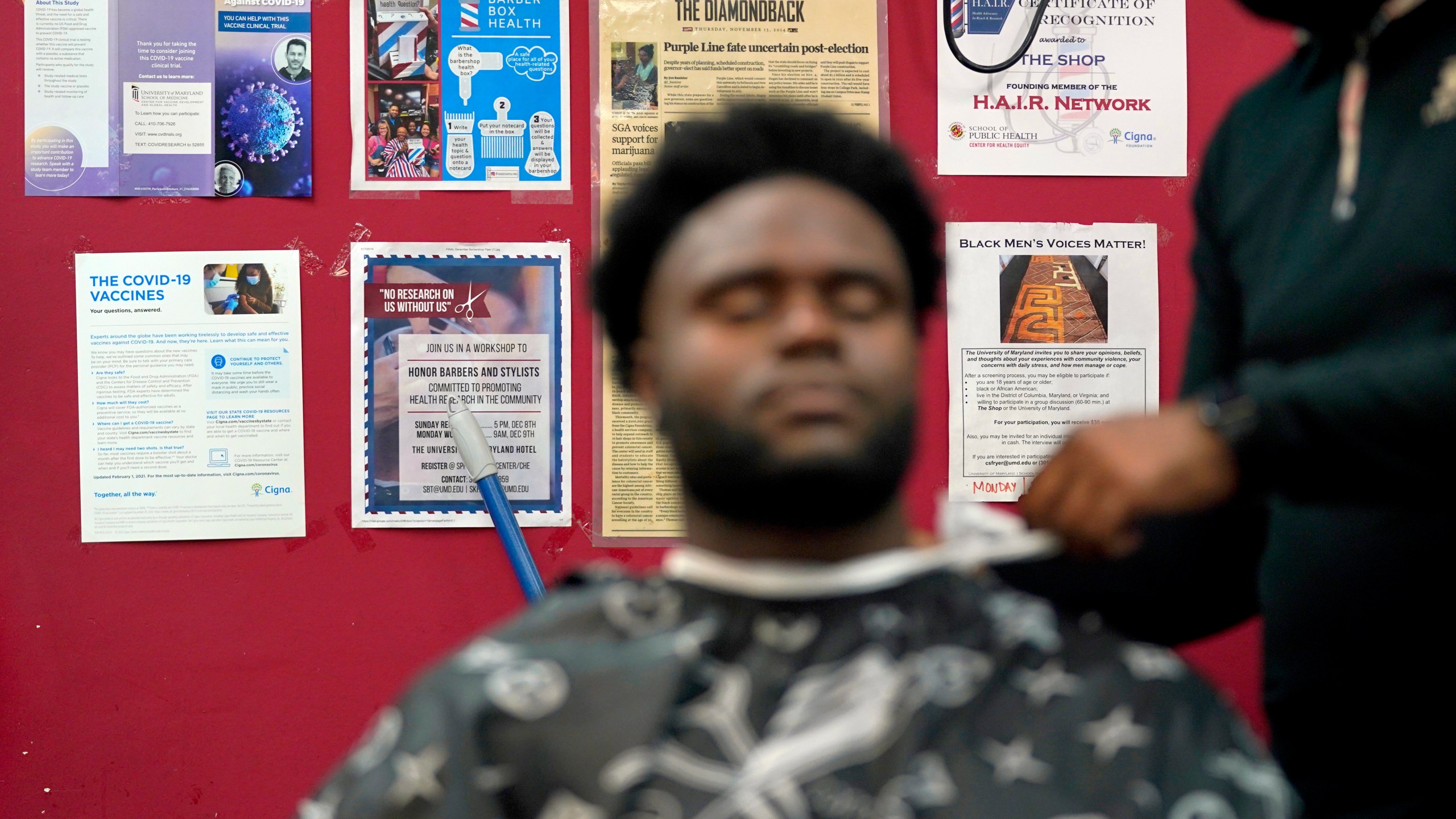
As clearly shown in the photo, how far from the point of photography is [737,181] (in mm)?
903

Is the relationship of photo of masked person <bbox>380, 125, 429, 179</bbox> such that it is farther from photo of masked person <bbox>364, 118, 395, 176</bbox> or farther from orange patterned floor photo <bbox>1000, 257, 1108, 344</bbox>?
orange patterned floor photo <bbox>1000, 257, 1108, 344</bbox>

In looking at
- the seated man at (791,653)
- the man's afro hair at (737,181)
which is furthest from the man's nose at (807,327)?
the man's afro hair at (737,181)

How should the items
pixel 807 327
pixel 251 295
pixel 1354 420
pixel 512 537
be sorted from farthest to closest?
pixel 251 295
pixel 512 537
pixel 807 327
pixel 1354 420

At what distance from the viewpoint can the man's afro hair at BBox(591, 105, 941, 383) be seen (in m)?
0.91

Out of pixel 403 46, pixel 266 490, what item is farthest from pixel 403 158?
pixel 266 490

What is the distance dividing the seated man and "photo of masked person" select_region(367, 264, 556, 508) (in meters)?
0.91

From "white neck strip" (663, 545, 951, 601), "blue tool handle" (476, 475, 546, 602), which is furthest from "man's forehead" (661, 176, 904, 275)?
"blue tool handle" (476, 475, 546, 602)

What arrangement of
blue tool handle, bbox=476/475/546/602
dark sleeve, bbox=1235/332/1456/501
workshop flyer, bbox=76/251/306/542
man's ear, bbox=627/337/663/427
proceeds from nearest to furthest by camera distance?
dark sleeve, bbox=1235/332/1456/501 < man's ear, bbox=627/337/663/427 < blue tool handle, bbox=476/475/546/602 < workshop flyer, bbox=76/251/306/542

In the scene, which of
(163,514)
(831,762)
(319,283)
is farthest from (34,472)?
(831,762)

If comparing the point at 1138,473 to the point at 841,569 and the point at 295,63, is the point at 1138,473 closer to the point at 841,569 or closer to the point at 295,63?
the point at 841,569

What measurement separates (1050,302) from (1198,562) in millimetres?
972

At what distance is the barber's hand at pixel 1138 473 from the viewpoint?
68cm

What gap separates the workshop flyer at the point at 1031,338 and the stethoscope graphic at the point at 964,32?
0.26 m

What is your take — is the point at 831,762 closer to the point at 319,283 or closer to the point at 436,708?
the point at 436,708
